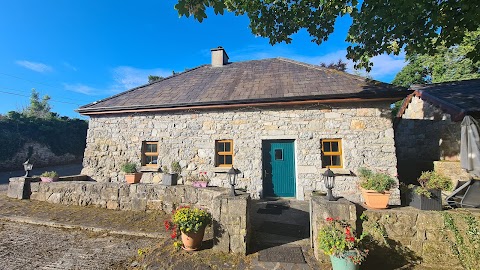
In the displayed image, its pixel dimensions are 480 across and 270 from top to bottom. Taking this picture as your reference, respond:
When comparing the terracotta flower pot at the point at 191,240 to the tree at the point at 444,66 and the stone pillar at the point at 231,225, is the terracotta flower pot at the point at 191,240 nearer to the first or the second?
the stone pillar at the point at 231,225

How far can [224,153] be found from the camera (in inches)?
309

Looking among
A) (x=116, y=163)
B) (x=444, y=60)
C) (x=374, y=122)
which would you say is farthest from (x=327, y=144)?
(x=444, y=60)

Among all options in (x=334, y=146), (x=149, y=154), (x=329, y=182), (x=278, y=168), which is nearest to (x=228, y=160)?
(x=278, y=168)

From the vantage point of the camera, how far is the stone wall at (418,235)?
343cm

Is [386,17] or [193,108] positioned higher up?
[386,17]

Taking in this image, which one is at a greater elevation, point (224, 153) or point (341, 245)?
point (224, 153)

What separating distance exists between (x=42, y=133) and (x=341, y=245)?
2415 cm

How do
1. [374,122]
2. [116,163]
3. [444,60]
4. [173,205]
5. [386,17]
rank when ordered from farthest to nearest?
[444,60] → [116,163] → [374,122] → [173,205] → [386,17]

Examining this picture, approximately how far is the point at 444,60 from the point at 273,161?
15620 mm

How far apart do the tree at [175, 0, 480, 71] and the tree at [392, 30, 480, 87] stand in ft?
34.3

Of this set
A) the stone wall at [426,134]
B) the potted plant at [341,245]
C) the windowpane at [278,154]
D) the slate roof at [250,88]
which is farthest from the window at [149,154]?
the stone wall at [426,134]

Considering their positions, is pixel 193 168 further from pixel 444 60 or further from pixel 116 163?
pixel 444 60

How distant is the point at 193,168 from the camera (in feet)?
26.1

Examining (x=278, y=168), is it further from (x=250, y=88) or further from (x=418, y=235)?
(x=418, y=235)
